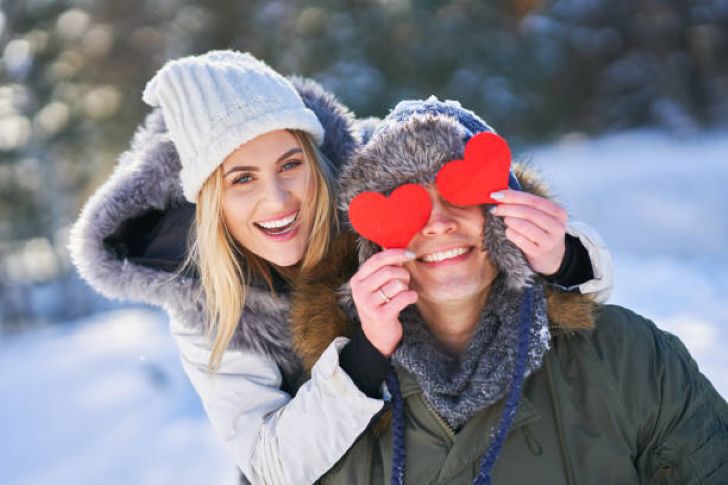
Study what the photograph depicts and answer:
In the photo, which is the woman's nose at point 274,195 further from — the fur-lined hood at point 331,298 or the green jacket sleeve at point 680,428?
the green jacket sleeve at point 680,428

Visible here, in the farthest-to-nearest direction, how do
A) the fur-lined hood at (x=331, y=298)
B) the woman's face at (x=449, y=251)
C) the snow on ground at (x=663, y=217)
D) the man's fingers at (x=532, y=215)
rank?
the snow on ground at (x=663, y=217), the fur-lined hood at (x=331, y=298), the woman's face at (x=449, y=251), the man's fingers at (x=532, y=215)

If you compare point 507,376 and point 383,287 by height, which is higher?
point 383,287

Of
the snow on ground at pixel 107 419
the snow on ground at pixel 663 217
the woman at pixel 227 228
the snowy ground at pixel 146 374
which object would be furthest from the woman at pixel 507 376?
the snow on ground at pixel 107 419

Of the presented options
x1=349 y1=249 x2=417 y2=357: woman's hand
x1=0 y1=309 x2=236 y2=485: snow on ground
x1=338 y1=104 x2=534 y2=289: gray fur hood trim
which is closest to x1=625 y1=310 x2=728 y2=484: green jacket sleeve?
x1=338 y1=104 x2=534 y2=289: gray fur hood trim

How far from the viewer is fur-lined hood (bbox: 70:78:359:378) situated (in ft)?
8.25

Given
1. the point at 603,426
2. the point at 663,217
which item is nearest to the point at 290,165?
the point at 603,426

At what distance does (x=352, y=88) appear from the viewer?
12461 mm

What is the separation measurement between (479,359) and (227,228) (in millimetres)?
1100

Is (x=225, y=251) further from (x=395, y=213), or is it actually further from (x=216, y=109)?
(x=395, y=213)

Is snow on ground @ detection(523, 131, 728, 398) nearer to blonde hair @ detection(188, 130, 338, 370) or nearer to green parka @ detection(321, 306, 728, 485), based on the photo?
green parka @ detection(321, 306, 728, 485)

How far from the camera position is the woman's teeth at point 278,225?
250 centimetres

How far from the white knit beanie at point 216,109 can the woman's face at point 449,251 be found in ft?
2.56

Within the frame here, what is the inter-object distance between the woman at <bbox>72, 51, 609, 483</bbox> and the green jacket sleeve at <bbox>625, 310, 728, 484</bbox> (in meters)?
1.06

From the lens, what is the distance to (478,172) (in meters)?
1.81
